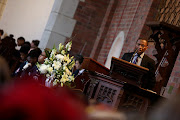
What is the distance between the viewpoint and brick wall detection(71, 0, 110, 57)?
966 cm

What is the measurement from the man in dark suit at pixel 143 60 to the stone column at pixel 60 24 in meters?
4.73

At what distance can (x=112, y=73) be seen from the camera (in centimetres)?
408

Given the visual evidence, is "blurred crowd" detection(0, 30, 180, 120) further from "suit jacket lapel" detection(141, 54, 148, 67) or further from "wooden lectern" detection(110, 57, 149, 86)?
"suit jacket lapel" detection(141, 54, 148, 67)

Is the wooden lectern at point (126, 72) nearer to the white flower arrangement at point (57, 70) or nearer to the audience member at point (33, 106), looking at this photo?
the white flower arrangement at point (57, 70)

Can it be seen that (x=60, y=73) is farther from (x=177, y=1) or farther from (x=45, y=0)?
(x=45, y=0)

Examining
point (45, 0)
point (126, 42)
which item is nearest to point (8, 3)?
point (45, 0)

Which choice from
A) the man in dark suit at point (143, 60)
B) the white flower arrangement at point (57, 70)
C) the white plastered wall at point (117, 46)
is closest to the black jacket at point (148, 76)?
the man in dark suit at point (143, 60)

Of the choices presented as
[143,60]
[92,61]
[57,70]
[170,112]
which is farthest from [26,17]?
[170,112]

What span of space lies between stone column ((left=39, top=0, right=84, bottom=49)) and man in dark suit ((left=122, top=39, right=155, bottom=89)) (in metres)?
4.73

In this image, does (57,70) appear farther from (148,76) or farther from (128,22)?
(128,22)

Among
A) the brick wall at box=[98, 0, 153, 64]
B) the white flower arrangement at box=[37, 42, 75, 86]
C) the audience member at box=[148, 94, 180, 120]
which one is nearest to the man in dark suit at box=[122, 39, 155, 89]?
the white flower arrangement at box=[37, 42, 75, 86]

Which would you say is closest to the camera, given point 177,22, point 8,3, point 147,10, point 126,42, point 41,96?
point 41,96

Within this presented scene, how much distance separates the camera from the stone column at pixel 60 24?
9438 millimetres

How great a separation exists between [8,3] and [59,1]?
8.30 ft
